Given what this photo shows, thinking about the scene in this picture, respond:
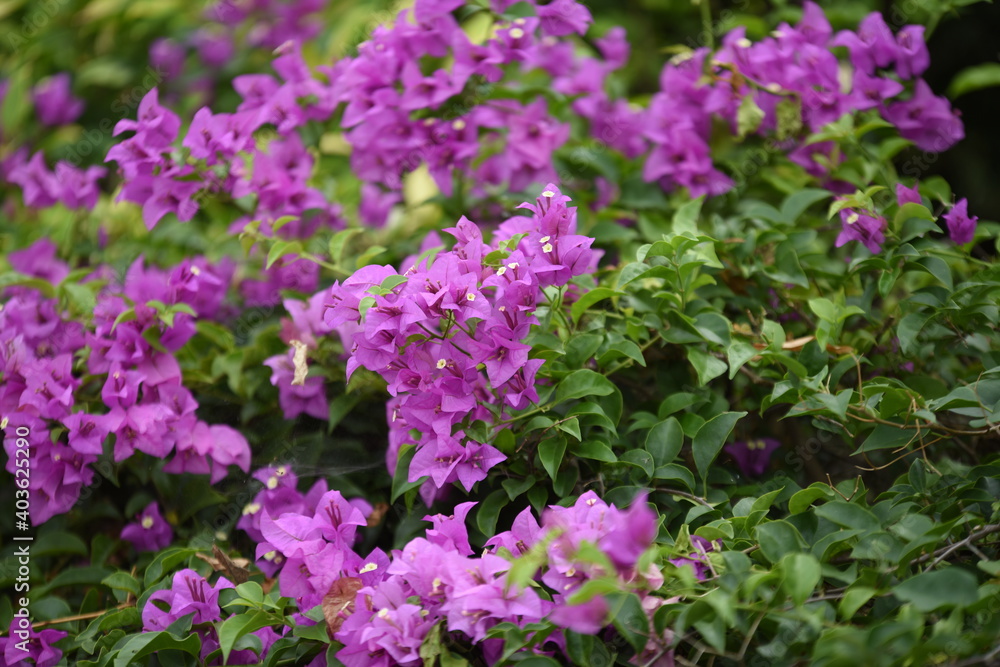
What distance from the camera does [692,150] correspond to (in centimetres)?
129

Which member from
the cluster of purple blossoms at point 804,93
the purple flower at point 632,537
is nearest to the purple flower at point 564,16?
the cluster of purple blossoms at point 804,93

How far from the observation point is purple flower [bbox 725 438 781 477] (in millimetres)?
1087

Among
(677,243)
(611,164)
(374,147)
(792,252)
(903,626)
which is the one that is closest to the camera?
(903,626)

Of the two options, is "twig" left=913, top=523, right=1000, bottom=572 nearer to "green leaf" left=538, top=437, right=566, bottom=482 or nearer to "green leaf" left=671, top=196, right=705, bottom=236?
"green leaf" left=538, top=437, right=566, bottom=482

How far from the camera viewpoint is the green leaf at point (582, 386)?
919 mm

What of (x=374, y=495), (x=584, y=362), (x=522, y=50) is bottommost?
(x=374, y=495)

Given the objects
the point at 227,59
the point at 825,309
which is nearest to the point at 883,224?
the point at 825,309

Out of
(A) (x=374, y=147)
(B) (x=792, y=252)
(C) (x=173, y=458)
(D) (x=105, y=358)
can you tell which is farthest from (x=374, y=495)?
(B) (x=792, y=252)

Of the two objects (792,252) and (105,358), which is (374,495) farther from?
(792,252)

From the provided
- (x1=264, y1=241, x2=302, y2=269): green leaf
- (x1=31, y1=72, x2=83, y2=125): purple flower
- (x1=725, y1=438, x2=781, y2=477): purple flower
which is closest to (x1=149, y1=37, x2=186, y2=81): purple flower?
(x1=31, y1=72, x2=83, y2=125): purple flower

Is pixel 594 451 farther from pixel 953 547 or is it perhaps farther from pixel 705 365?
pixel 953 547

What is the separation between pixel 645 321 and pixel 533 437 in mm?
224

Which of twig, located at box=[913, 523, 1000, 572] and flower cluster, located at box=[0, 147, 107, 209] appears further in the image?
flower cluster, located at box=[0, 147, 107, 209]

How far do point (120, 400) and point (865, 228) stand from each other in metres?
1.01
